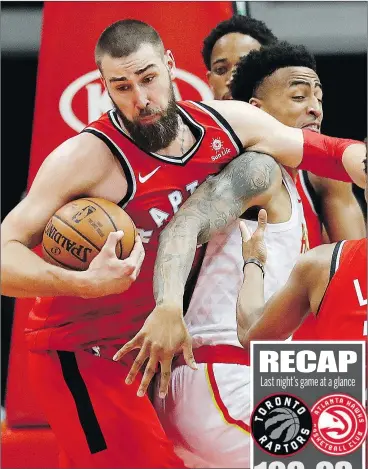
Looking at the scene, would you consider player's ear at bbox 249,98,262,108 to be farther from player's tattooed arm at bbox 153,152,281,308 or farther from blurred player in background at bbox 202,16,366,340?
player's tattooed arm at bbox 153,152,281,308

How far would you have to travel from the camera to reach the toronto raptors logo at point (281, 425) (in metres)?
1.79

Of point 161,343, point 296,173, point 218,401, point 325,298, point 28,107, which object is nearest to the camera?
point 325,298

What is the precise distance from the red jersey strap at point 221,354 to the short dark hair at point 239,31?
75cm

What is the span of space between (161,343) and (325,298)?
383mm

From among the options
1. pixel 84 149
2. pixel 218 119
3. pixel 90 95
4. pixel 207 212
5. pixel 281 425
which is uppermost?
pixel 90 95

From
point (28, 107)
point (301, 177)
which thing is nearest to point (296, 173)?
point (301, 177)

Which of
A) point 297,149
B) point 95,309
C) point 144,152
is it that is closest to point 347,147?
point 297,149

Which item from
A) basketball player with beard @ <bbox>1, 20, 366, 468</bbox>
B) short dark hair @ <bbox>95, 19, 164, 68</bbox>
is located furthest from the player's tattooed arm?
short dark hair @ <bbox>95, 19, 164, 68</bbox>

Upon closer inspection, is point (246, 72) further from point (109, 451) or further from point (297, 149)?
point (109, 451)

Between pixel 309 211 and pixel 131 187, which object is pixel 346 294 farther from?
pixel 131 187

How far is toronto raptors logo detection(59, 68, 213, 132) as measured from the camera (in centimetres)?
204

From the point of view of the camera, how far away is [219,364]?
191cm

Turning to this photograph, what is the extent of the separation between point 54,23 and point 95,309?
0.80 m

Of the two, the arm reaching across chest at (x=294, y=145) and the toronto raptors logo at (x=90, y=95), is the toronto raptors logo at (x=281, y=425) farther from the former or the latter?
the toronto raptors logo at (x=90, y=95)
